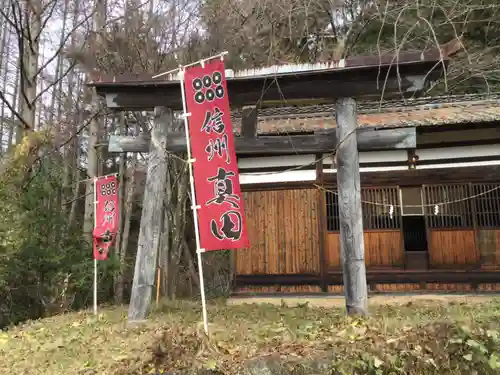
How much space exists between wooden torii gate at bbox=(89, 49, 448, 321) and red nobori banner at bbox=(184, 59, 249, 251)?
73 cm

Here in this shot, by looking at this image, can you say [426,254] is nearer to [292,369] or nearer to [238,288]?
[238,288]

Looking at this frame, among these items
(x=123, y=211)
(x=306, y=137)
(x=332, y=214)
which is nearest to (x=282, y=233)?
(x=332, y=214)

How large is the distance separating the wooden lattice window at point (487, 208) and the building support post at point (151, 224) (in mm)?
7450

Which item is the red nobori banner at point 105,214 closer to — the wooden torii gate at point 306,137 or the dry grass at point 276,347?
the wooden torii gate at point 306,137

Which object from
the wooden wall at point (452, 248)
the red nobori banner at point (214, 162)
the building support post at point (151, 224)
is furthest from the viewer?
the wooden wall at point (452, 248)

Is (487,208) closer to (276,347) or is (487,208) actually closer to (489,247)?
(489,247)

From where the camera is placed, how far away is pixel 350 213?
6.50 metres

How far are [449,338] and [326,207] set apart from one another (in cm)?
648

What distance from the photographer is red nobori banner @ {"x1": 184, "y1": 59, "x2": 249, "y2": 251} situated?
5883mm

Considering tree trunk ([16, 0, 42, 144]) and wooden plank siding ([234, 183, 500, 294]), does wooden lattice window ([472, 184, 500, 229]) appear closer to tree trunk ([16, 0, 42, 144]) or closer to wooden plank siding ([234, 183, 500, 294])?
wooden plank siding ([234, 183, 500, 294])

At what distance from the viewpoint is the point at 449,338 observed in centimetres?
408

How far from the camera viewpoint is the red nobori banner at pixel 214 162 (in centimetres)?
588

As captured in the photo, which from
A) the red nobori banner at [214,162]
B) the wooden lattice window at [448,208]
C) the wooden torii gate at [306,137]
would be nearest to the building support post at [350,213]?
the wooden torii gate at [306,137]

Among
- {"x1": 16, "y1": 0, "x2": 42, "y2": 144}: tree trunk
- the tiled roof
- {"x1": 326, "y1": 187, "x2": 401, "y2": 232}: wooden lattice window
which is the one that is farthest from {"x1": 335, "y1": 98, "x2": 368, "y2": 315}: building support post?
{"x1": 16, "y1": 0, "x2": 42, "y2": 144}: tree trunk
